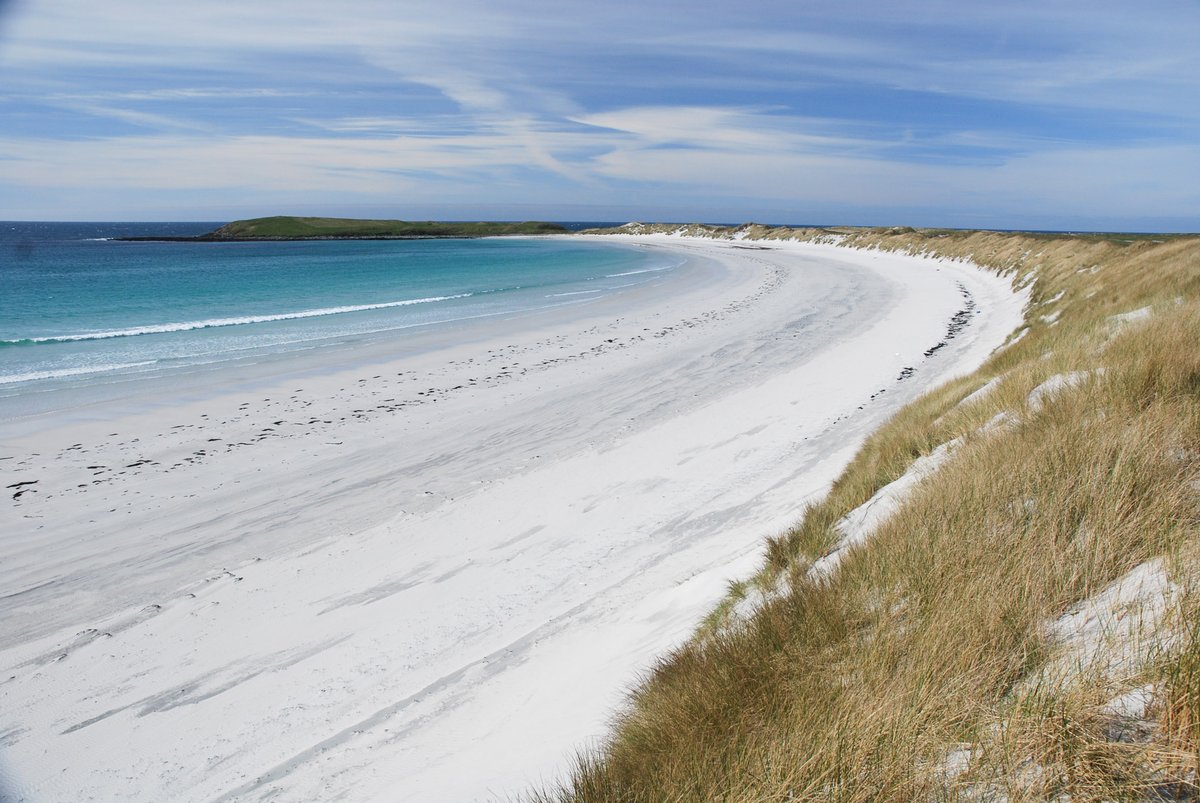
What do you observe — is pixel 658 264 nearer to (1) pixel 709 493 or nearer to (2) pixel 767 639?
(1) pixel 709 493

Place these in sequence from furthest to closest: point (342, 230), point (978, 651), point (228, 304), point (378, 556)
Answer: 1. point (342, 230)
2. point (228, 304)
3. point (378, 556)
4. point (978, 651)

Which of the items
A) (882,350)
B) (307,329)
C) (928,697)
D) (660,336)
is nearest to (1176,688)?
(928,697)

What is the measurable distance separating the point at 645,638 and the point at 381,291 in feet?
112

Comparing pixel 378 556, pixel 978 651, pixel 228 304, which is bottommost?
pixel 378 556

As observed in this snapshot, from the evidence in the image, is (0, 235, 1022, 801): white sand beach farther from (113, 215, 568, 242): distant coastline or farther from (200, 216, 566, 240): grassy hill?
(200, 216, 566, 240): grassy hill

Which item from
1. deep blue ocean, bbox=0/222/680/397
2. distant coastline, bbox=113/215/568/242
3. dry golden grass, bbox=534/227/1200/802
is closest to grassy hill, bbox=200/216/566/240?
distant coastline, bbox=113/215/568/242

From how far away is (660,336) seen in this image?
1955 centimetres

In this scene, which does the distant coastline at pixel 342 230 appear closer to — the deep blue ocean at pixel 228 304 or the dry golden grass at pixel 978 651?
the deep blue ocean at pixel 228 304

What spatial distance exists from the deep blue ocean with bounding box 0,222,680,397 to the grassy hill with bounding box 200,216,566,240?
8218 cm

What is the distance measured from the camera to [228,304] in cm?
3014

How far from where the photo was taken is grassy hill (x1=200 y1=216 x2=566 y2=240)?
134 m

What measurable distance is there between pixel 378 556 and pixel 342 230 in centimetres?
14528

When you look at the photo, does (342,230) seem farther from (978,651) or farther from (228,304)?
(978,651)

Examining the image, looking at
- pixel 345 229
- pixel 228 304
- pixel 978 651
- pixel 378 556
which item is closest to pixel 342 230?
pixel 345 229
